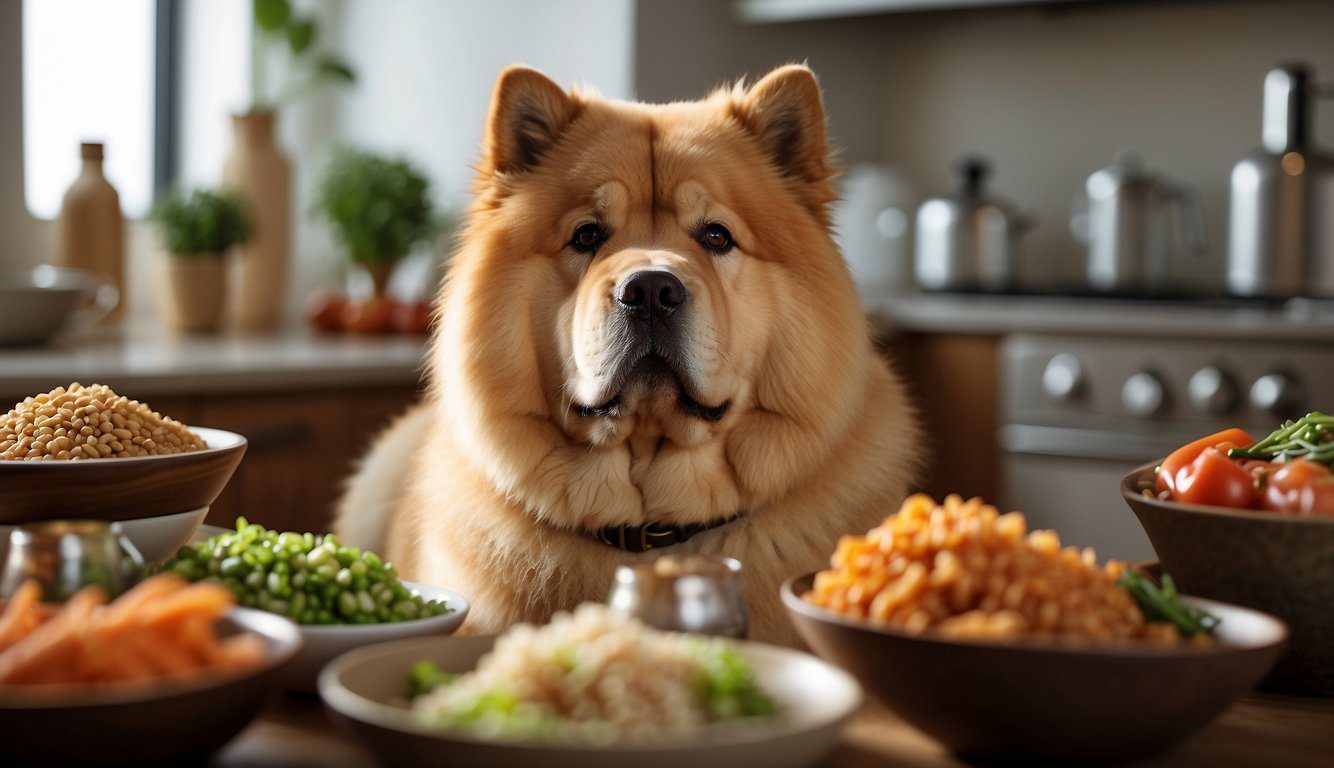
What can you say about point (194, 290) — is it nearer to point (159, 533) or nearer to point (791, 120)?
point (791, 120)

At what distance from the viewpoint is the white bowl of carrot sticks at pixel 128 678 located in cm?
73

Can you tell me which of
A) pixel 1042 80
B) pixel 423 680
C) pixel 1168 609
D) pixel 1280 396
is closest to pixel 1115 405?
pixel 1280 396

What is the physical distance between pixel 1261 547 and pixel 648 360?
725 millimetres

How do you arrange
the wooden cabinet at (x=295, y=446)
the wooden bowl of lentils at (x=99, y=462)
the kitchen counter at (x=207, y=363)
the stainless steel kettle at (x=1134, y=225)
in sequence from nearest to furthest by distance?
the wooden bowl of lentils at (x=99, y=462), the kitchen counter at (x=207, y=363), the wooden cabinet at (x=295, y=446), the stainless steel kettle at (x=1134, y=225)

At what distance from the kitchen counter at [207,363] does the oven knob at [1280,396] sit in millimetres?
1795

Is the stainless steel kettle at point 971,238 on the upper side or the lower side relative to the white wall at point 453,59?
lower

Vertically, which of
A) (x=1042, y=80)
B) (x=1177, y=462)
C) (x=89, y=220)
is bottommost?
(x=1177, y=462)

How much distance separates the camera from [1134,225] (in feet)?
12.3

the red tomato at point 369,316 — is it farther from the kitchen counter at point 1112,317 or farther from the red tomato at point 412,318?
the kitchen counter at point 1112,317

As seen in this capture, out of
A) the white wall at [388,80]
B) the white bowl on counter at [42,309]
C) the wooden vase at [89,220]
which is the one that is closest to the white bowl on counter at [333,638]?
the white bowl on counter at [42,309]

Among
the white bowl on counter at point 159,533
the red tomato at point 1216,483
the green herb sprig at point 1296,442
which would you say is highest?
the green herb sprig at point 1296,442

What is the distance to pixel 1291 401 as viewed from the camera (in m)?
2.97

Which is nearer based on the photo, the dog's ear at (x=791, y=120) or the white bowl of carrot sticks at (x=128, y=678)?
the white bowl of carrot sticks at (x=128, y=678)

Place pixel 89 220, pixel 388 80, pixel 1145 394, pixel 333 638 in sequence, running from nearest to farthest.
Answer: pixel 333 638 < pixel 1145 394 < pixel 89 220 < pixel 388 80
